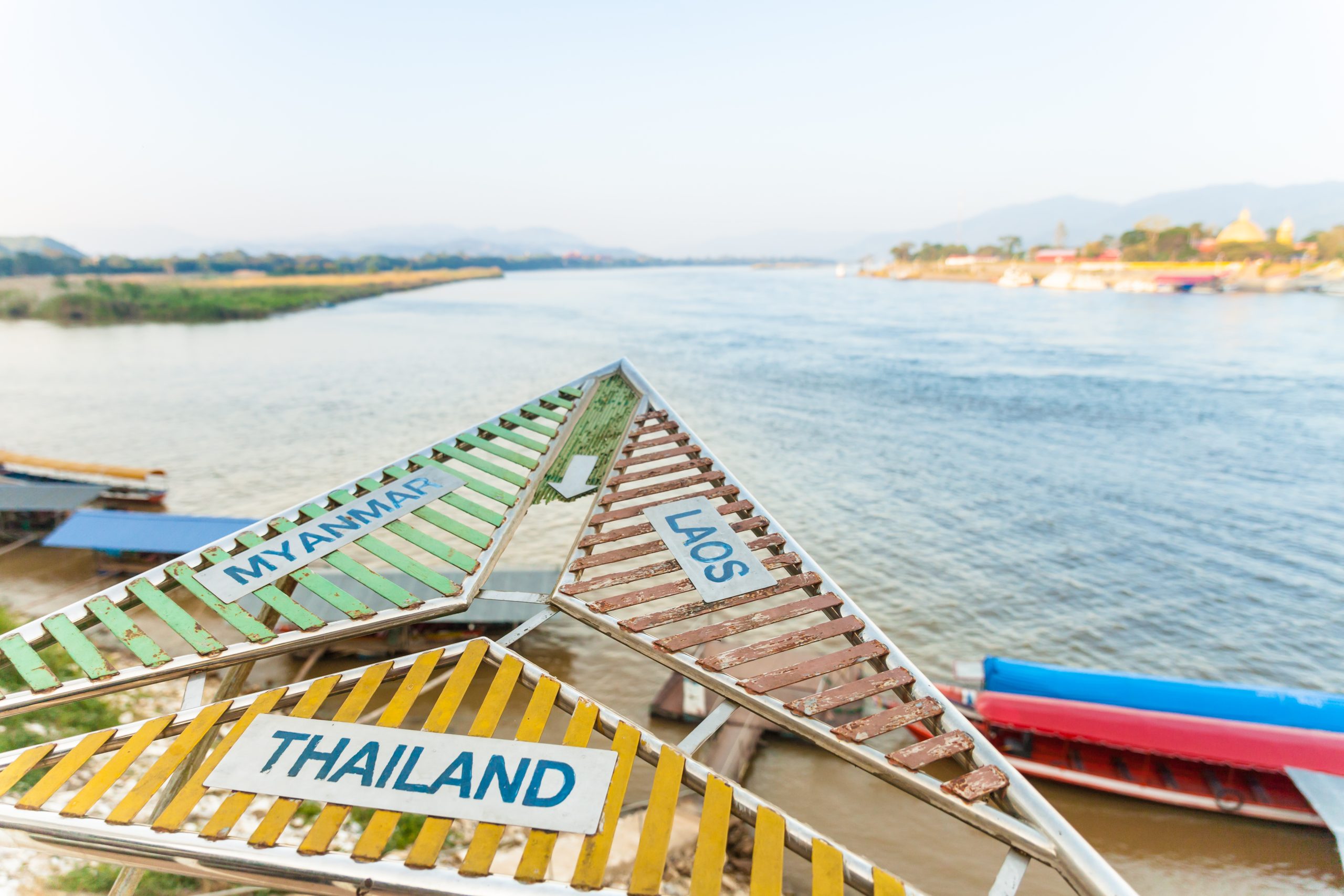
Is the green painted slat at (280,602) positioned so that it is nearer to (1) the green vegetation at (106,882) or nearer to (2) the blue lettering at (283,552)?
(2) the blue lettering at (283,552)

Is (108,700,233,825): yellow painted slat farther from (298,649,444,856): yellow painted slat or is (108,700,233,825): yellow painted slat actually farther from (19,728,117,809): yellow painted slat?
(298,649,444,856): yellow painted slat

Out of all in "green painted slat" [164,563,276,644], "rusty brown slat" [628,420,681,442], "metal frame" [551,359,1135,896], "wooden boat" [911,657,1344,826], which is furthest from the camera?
"wooden boat" [911,657,1344,826]

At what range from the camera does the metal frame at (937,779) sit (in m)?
3.80

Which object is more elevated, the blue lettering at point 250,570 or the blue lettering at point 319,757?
the blue lettering at point 250,570

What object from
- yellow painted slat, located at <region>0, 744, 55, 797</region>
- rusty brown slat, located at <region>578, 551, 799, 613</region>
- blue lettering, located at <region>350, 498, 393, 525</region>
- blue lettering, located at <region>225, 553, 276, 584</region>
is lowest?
yellow painted slat, located at <region>0, 744, 55, 797</region>

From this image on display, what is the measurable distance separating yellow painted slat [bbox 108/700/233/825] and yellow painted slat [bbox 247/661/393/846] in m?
0.66

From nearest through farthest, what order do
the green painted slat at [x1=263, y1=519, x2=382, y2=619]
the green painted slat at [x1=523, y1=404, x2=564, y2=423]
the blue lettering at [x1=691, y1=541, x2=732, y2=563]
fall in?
the green painted slat at [x1=263, y1=519, x2=382, y2=619] → the blue lettering at [x1=691, y1=541, x2=732, y2=563] → the green painted slat at [x1=523, y1=404, x2=564, y2=423]

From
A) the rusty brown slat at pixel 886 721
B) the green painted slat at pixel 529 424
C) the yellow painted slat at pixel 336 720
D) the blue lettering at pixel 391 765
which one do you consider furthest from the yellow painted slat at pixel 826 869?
the green painted slat at pixel 529 424

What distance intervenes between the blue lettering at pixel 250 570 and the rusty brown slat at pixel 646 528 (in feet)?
9.29

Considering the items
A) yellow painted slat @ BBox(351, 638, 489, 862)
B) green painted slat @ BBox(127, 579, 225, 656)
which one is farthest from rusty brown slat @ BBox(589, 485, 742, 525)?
green painted slat @ BBox(127, 579, 225, 656)

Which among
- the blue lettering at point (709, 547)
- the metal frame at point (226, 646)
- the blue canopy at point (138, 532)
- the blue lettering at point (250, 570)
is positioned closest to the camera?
the metal frame at point (226, 646)

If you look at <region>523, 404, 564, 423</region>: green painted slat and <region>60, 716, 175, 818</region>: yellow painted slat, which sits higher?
<region>523, 404, 564, 423</region>: green painted slat

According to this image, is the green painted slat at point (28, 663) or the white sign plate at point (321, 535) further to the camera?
the white sign plate at point (321, 535)

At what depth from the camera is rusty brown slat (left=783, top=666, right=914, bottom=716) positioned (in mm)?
4746
